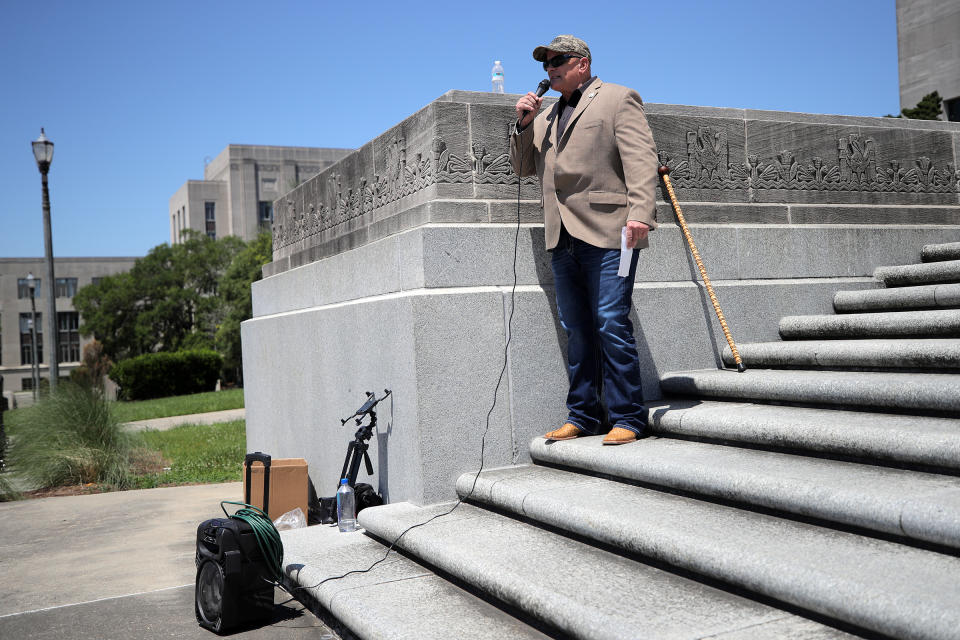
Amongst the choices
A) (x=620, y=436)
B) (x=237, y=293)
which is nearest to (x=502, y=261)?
(x=620, y=436)

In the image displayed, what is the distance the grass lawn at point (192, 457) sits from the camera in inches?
407

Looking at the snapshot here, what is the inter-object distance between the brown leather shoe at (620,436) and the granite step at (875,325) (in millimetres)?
1939

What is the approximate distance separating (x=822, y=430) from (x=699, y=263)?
206cm

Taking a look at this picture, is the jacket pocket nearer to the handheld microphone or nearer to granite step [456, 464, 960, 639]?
the handheld microphone

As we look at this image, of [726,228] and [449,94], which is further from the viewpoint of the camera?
[726,228]

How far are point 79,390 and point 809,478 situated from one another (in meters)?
9.95

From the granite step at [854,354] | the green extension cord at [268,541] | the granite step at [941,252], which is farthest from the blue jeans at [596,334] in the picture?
the granite step at [941,252]

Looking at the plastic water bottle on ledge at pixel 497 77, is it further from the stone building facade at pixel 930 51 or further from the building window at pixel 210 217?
the building window at pixel 210 217

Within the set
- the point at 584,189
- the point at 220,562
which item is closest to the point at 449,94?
the point at 584,189

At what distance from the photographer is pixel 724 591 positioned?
3.26 m

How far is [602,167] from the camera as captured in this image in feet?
16.7

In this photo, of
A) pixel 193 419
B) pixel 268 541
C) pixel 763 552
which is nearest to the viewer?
pixel 763 552

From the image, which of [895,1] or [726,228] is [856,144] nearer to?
[726,228]

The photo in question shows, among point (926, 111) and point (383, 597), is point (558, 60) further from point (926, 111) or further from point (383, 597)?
point (926, 111)
